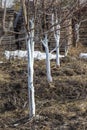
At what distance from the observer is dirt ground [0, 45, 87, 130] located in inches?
243

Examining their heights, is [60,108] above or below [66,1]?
below

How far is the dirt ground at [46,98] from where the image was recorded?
20.2ft

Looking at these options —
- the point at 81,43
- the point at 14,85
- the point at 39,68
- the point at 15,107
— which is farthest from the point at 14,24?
the point at 15,107

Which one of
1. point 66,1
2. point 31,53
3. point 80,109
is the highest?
point 66,1

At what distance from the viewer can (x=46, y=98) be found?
728 centimetres

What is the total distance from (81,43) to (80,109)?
396 inches

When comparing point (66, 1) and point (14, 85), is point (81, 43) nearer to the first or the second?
point (14, 85)

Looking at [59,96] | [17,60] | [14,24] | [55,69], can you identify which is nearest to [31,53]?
[59,96]

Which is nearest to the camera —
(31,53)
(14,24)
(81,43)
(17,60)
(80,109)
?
(31,53)

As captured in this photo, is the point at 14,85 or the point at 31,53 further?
the point at 14,85

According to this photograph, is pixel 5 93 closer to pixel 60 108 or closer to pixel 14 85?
pixel 14 85

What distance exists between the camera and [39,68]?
901 centimetres

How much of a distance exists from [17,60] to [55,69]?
5.44 feet

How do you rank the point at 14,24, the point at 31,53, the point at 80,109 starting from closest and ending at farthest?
1. the point at 31,53
2. the point at 80,109
3. the point at 14,24
